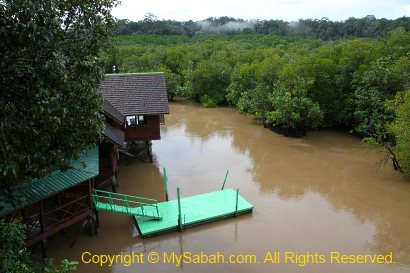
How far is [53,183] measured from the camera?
457 inches

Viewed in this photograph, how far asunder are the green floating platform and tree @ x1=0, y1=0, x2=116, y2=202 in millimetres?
6377

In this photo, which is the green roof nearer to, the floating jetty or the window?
the floating jetty

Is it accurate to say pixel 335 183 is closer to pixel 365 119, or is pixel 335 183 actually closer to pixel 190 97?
pixel 365 119

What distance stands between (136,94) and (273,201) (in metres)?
9.13

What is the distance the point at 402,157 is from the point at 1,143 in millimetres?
18212

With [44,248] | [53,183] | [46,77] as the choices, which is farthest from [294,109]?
[46,77]

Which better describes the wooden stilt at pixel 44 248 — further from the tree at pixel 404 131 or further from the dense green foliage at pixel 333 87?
the dense green foliage at pixel 333 87

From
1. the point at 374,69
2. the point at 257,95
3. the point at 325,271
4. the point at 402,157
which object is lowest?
the point at 325,271

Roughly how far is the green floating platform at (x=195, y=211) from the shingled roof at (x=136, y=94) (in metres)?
5.73

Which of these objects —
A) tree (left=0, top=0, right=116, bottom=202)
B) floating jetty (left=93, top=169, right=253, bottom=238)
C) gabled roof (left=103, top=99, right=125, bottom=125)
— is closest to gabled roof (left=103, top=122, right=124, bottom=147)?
gabled roof (left=103, top=99, right=125, bottom=125)

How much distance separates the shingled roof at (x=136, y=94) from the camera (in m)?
19.8

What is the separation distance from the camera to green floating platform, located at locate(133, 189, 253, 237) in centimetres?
1430

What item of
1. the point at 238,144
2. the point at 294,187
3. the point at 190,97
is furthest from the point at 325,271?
the point at 190,97

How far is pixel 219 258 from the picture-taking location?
12.9 metres
